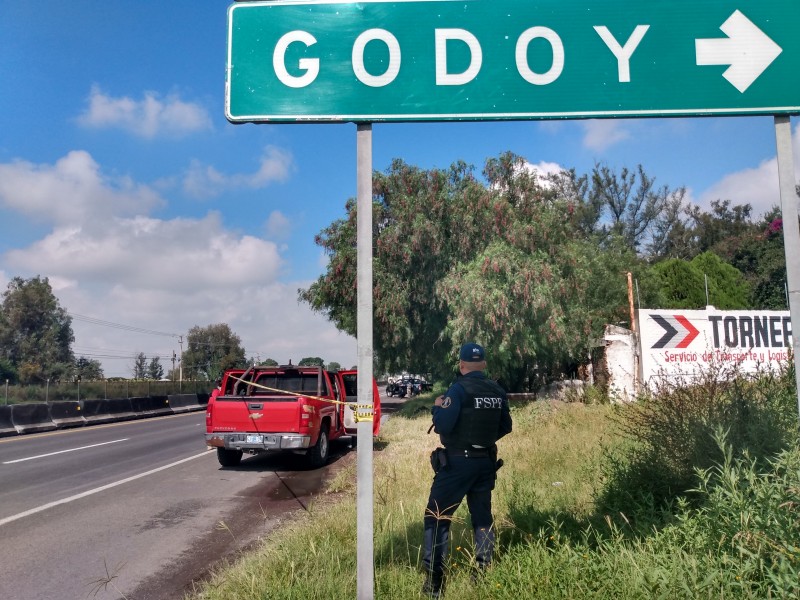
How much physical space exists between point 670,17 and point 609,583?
10.4 ft

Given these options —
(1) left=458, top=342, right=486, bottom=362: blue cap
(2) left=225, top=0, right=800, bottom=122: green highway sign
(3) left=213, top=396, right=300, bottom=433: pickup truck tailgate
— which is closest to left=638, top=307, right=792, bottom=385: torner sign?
(3) left=213, top=396, right=300, bottom=433: pickup truck tailgate

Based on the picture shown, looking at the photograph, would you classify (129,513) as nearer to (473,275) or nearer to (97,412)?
(473,275)

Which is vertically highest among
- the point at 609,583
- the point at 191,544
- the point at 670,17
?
the point at 670,17

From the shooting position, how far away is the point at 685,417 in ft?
21.1

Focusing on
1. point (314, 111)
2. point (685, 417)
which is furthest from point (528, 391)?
point (314, 111)

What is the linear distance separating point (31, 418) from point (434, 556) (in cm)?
2094

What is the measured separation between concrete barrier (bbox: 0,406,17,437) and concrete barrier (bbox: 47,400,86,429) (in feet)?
7.34

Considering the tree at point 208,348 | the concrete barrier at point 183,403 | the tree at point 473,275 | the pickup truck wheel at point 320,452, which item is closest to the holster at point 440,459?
the pickup truck wheel at point 320,452

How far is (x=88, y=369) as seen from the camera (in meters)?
89.9

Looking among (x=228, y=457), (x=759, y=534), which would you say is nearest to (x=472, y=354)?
(x=759, y=534)

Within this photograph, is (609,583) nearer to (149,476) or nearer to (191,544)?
(191,544)

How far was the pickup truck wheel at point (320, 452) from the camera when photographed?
13.0 m

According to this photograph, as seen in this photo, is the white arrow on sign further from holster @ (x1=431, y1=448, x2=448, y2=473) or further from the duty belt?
holster @ (x1=431, y1=448, x2=448, y2=473)

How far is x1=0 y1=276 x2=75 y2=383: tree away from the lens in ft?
260
